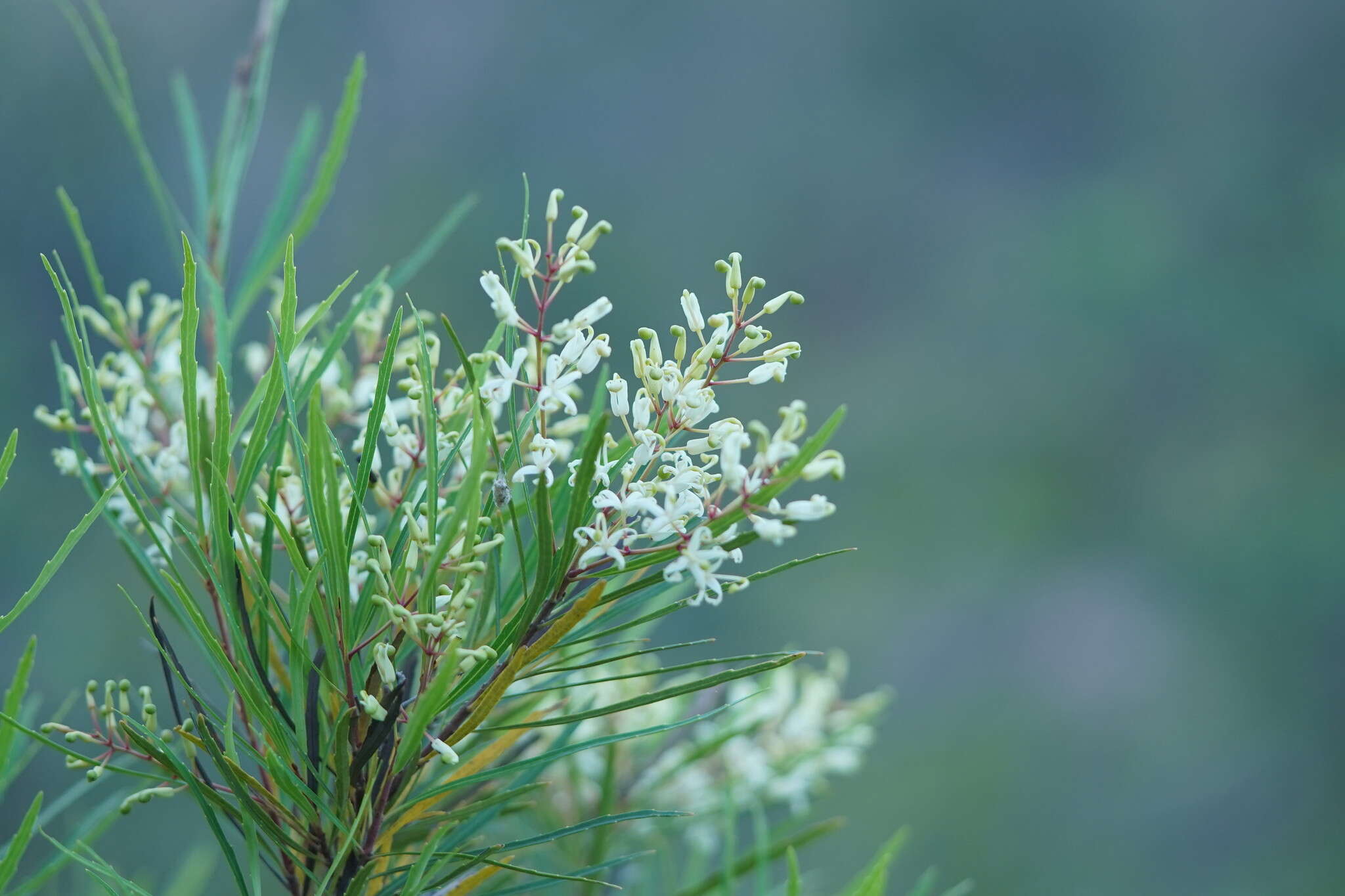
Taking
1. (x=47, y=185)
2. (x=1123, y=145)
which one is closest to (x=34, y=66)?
(x=47, y=185)

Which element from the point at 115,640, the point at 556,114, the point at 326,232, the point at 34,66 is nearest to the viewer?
the point at 115,640

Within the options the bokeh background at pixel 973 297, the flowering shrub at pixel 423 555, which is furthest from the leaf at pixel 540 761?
the bokeh background at pixel 973 297

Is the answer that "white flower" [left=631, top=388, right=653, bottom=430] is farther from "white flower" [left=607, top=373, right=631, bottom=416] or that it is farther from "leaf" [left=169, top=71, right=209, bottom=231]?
"leaf" [left=169, top=71, right=209, bottom=231]

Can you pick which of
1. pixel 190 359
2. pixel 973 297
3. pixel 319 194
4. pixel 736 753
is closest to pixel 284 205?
pixel 319 194

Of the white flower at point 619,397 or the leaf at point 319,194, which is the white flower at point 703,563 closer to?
the white flower at point 619,397

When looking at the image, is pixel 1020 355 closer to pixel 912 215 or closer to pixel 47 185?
pixel 912 215

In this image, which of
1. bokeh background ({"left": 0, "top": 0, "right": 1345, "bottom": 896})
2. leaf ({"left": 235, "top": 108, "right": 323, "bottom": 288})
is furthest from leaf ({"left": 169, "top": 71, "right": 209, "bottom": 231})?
bokeh background ({"left": 0, "top": 0, "right": 1345, "bottom": 896})

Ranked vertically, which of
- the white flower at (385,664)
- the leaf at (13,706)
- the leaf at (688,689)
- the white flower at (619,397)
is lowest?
the leaf at (13,706)
